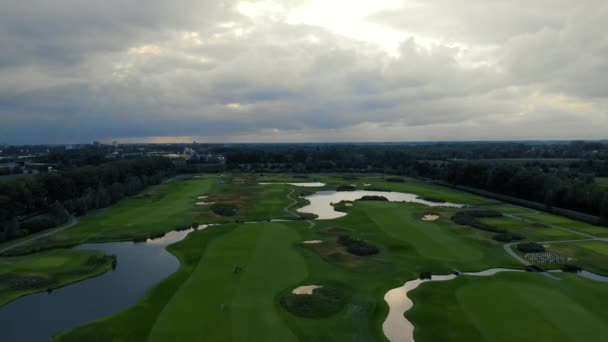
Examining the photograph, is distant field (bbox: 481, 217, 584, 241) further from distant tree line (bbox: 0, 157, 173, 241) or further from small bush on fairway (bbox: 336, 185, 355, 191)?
distant tree line (bbox: 0, 157, 173, 241)

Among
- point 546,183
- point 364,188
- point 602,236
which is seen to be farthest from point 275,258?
point 364,188

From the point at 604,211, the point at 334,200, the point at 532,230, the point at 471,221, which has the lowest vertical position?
the point at 334,200

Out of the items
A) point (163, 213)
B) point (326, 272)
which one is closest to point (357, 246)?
point (326, 272)

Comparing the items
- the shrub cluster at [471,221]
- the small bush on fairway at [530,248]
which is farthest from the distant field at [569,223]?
the small bush on fairway at [530,248]

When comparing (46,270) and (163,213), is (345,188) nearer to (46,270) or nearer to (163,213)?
(163,213)

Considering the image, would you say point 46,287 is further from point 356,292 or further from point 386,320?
point 386,320
